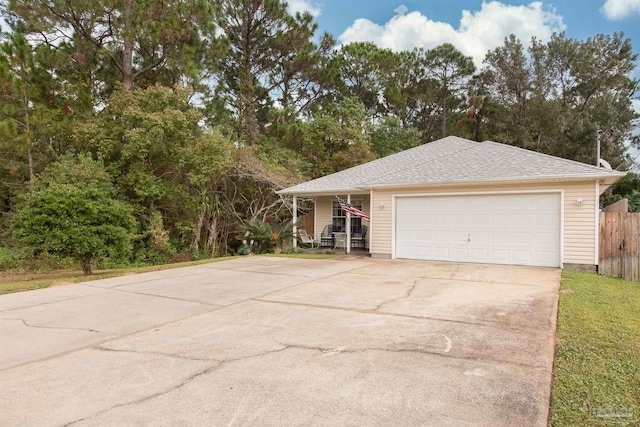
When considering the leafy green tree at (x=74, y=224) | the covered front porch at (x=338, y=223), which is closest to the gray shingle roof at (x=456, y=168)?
the covered front porch at (x=338, y=223)

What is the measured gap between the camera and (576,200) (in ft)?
32.2

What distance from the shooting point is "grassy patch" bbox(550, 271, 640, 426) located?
2654 millimetres

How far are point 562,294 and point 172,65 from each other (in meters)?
16.5

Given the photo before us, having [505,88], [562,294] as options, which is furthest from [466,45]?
[562,294]

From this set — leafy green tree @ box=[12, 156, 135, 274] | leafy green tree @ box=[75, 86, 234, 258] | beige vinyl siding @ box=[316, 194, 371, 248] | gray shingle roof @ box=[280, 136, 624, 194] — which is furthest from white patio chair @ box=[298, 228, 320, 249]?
leafy green tree @ box=[12, 156, 135, 274]

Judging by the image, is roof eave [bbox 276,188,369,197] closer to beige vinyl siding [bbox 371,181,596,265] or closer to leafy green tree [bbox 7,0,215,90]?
beige vinyl siding [bbox 371,181,596,265]

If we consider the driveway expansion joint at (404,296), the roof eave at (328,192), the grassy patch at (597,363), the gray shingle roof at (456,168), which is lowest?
the driveway expansion joint at (404,296)

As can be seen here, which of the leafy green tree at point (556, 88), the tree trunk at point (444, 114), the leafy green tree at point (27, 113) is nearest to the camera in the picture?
the leafy green tree at point (27, 113)

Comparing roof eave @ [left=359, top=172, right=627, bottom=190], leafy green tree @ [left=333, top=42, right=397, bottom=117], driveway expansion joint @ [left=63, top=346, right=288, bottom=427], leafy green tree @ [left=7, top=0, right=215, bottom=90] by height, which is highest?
leafy green tree @ [left=333, top=42, right=397, bottom=117]

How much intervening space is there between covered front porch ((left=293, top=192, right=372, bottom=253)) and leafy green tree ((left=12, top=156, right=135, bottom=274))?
6.37 meters

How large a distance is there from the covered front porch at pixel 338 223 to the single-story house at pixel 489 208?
0.93 metres

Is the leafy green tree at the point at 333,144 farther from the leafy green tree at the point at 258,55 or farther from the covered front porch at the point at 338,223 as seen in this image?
the covered front porch at the point at 338,223

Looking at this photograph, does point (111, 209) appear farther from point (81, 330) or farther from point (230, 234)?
point (230, 234)

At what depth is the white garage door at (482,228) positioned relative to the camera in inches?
401
